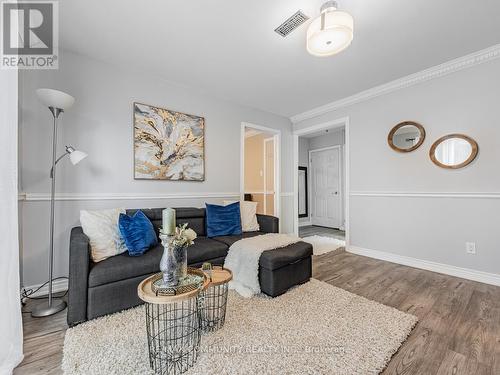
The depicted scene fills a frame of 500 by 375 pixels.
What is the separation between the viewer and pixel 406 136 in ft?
10.4

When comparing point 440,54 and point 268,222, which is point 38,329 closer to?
point 268,222

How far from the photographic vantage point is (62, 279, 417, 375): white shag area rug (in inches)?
52.0

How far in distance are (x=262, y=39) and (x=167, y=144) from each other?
1.79 metres

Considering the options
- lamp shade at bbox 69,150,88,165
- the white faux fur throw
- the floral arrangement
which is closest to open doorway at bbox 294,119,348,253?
the white faux fur throw

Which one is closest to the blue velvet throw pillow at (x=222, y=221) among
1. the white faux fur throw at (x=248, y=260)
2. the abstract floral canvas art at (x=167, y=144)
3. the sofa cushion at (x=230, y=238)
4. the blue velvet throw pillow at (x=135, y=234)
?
the sofa cushion at (x=230, y=238)

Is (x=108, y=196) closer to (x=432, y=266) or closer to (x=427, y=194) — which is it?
(x=427, y=194)

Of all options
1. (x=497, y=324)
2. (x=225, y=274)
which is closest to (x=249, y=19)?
(x=225, y=274)

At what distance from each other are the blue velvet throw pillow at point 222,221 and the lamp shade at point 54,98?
5.96 feet

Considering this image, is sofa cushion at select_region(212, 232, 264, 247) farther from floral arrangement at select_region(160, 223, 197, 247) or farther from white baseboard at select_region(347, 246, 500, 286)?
white baseboard at select_region(347, 246, 500, 286)

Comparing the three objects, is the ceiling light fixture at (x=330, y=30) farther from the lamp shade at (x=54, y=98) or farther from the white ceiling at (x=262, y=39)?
the lamp shade at (x=54, y=98)

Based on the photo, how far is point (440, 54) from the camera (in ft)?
8.44

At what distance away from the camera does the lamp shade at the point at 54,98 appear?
6.27 ft

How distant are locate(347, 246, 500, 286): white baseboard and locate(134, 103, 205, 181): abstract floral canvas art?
289 cm

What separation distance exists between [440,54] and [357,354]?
10.6 feet
